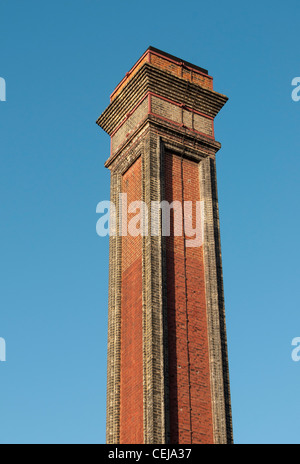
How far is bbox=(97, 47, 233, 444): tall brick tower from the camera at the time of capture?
1816cm

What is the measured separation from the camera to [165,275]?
19.6 m

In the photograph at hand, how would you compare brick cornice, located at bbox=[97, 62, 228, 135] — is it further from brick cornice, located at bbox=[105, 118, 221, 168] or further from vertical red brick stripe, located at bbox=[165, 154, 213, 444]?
vertical red brick stripe, located at bbox=[165, 154, 213, 444]

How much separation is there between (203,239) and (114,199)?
3.23 metres

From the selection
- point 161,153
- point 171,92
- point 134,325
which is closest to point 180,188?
point 161,153

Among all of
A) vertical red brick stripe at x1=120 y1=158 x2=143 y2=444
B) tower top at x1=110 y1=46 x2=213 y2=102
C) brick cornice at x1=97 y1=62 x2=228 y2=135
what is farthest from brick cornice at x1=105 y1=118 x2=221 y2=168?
tower top at x1=110 y1=46 x2=213 y2=102

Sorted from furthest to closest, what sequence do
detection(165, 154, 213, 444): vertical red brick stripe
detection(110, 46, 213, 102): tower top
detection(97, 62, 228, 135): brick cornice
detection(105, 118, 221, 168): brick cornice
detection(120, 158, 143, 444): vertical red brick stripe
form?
detection(110, 46, 213, 102): tower top, detection(97, 62, 228, 135): brick cornice, detection(105, 118, 221, 168): brick cornice, detection(120, 158, 143, 444): vertical red brick stripe, detection(165, 154, 213, 444): vertical red brick stripe

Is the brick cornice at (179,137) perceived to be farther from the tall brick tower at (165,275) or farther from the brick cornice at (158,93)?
the brick cornice at (158,93)

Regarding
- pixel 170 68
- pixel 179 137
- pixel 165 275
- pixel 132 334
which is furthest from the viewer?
pixel 170 68

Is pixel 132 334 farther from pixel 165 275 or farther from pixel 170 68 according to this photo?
pixel 170 68

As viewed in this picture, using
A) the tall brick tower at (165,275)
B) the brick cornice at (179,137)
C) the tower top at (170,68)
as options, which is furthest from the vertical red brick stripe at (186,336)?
the tower top at (170,68)

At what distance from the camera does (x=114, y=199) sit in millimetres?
22484

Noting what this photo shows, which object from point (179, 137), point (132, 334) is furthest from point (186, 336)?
point (179, 137)

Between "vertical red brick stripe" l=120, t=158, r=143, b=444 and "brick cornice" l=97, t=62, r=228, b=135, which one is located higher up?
"brick cornice" l=97, t=62, r=228, b=135

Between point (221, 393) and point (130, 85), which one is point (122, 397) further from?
point (130, 85)
